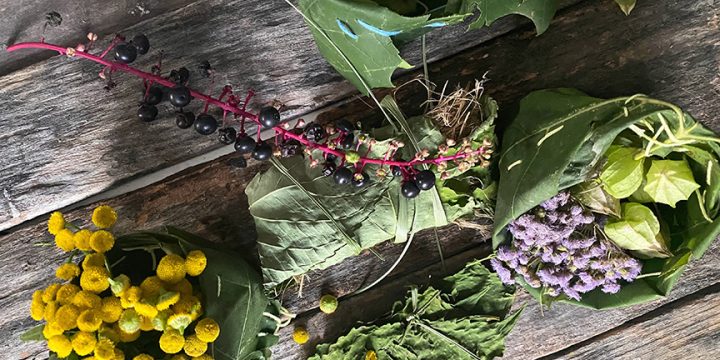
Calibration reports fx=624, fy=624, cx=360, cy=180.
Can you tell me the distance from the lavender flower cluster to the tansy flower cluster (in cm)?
44

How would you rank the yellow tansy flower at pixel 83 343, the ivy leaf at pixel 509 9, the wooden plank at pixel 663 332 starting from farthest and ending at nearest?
the wooden plank at pixel 663 332 < the ivy leaf at pixel 509 9 < the yellow tansy flower at pixel 83 343

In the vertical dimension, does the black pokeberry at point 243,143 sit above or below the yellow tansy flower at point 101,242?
above

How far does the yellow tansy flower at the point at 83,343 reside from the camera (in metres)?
0.74

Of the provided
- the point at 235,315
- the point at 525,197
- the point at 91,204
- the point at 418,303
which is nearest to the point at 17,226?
the point at 91,204

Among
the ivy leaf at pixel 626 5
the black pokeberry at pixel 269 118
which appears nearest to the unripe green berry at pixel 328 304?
the black pokeberry at pixel 269 118

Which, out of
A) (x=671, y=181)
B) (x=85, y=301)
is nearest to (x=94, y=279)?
(x=85, y=301)

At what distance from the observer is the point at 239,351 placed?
34.7 inches

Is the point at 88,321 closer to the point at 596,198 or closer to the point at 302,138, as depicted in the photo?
the point at 302,138

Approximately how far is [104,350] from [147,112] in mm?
363

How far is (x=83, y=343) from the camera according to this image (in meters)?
0.74

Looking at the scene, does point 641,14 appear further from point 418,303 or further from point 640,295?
point 418,303

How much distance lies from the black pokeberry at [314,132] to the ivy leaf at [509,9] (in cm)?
25

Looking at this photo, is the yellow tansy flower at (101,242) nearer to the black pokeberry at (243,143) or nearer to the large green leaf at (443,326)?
the black pokeberry at (243,143)

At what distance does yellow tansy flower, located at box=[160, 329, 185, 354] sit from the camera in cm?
75
